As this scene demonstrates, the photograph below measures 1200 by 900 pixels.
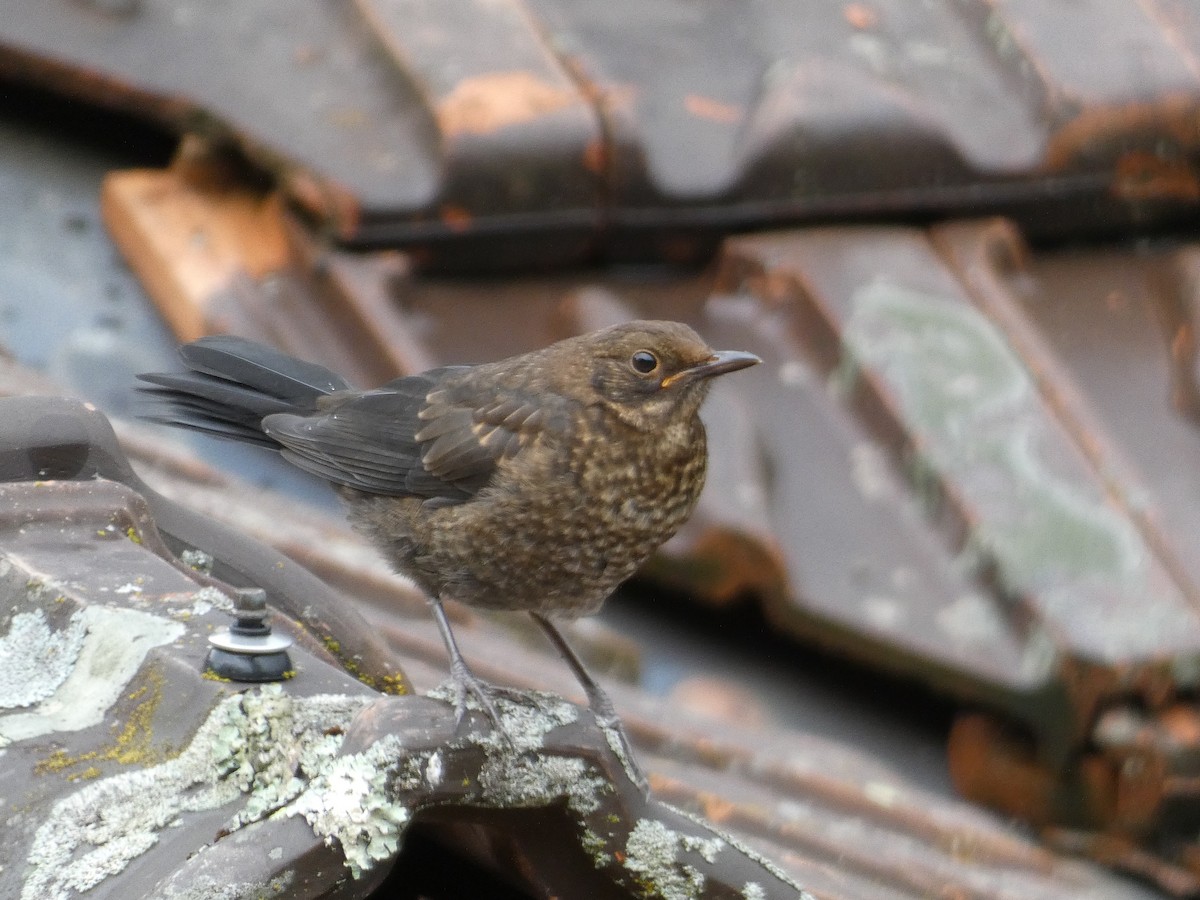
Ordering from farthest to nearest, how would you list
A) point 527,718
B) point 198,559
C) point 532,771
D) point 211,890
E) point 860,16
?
point 860,16 → point 198,559 → point 527,718 → point 532,771 → point 211,890

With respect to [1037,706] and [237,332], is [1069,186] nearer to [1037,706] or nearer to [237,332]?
[1037,706]

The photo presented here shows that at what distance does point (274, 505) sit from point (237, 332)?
33cm

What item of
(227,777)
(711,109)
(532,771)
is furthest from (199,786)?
(711,109)

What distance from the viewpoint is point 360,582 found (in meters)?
2.91

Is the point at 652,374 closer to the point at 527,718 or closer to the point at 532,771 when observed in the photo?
the point at 527,718

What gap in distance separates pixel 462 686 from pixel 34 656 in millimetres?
461

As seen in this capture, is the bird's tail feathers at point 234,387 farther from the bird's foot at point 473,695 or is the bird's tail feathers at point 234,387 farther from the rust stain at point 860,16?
the rust stain at point 860,16

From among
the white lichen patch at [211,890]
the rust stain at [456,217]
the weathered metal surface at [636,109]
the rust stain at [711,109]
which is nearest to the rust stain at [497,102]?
the weathered metal surface at [636,109]

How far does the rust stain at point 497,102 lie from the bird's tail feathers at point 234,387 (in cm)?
58

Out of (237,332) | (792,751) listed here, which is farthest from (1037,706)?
(237,332)

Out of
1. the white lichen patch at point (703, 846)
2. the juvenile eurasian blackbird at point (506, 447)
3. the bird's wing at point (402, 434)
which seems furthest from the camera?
the bird's wing at point (402, 434)

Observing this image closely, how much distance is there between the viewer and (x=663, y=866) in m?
1.50

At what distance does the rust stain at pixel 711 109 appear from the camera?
3.23 m

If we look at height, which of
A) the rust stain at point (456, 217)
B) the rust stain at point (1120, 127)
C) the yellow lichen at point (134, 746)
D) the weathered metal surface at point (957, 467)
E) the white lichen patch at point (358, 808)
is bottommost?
the weathered metal surface at point (957, 467)
